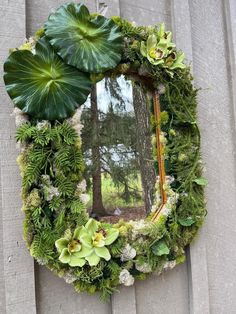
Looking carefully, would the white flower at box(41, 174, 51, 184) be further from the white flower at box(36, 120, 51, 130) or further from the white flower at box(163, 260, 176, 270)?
the white flower at box(163, 260, 176, 270)

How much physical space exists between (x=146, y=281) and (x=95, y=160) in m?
0.42

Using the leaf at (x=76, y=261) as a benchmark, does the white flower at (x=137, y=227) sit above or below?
above

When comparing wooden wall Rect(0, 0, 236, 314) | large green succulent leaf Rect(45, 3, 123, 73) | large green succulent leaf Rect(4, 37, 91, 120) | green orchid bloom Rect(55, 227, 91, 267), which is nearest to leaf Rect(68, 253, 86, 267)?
green orchid bloom Rect(55, 227, 91, 267)

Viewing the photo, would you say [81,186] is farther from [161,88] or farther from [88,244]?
[161,88]

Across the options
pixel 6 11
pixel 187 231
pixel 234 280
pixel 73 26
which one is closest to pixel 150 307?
pixel 187 231

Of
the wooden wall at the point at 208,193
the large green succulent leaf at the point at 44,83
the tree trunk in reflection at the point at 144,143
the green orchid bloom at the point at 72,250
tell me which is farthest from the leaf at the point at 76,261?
the large green succulent leaf at the point at 44,83

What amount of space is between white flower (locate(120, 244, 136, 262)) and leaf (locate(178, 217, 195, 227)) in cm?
18

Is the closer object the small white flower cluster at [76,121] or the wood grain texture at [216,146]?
the small white flower cluster at [76,121]

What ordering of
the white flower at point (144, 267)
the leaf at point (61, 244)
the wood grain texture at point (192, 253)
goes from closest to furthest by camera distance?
the leaf at point (61, 244) < the white flower at point (144, 267) < the wood grain texture at point (192, 253)

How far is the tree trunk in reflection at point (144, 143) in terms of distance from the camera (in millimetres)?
1057

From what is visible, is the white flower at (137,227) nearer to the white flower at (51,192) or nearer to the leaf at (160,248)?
the leaf at (160,248)

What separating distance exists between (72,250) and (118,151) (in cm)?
31

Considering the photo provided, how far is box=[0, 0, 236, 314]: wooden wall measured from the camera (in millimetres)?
910

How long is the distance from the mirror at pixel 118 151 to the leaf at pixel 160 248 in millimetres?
100
